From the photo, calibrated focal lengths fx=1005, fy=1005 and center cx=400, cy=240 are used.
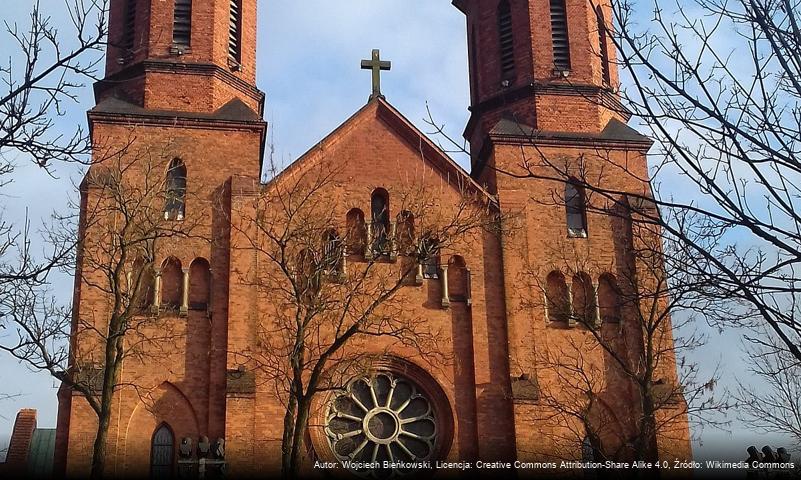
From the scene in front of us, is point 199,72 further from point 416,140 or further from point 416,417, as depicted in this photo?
point 416,417

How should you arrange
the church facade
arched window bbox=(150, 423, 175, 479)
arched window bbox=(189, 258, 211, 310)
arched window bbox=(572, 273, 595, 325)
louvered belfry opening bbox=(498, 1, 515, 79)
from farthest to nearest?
louvered belfry opening bbox=(498, 1, 515, 79) → arched window bbox=(572, 273, 595, 325) → arched window bbox=(189, 258, 211, 310) → the church facade → arched window bbox=(150, 423, 175, 479)

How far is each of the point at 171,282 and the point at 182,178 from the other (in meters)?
2.43

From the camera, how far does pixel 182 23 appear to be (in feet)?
77.4

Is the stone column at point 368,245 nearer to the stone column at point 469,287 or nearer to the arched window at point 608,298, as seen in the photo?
the stone column at point 469,287

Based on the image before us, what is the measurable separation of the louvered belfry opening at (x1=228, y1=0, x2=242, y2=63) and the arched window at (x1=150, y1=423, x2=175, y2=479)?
30.2ft

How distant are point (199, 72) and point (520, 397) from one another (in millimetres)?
10287

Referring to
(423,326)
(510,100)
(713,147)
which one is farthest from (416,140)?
(713,147)

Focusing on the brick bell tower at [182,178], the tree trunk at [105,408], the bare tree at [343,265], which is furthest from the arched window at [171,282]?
the tree trunk at [105,408]

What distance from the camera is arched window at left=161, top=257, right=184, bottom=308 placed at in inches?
813

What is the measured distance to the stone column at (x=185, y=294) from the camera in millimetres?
20344

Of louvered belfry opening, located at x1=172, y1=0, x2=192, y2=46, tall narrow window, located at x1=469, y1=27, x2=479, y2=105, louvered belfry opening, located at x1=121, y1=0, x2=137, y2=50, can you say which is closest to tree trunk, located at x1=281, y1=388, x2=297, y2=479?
louvered belfry opening, located at x1=172, y1=0, x2=192, y2=46

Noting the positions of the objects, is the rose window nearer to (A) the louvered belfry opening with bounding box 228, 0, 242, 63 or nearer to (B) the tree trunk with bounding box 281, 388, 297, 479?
(B) the tree trunk with bounding box 281, 388, 297, 479

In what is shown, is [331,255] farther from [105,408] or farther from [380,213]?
[380,213]

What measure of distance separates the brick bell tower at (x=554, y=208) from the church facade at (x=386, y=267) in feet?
0.16
